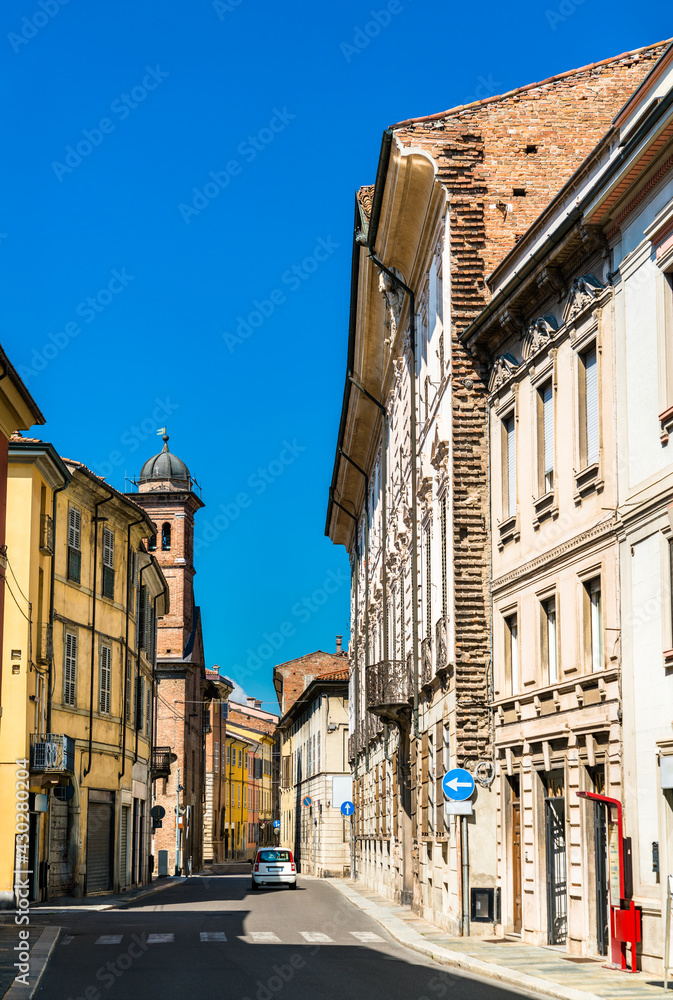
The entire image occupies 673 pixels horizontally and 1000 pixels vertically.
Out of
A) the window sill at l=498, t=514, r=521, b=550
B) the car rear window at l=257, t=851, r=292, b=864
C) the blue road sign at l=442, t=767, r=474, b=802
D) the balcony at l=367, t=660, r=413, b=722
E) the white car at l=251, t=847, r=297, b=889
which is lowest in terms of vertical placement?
the white car at l=251, t=847, r=297, b=889

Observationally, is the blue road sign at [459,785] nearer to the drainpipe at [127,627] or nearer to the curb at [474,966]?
the curb at [474,966]

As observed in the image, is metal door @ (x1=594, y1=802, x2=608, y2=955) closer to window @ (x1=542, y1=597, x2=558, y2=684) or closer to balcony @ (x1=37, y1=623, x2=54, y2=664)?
window @ (x1=542, y1=597, x2=558, y2=684)

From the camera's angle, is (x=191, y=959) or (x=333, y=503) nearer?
(x=191, y=959)

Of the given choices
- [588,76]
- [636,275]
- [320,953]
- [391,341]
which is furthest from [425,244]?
[320,953]

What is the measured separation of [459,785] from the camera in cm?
2164

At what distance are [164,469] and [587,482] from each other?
68.5 m

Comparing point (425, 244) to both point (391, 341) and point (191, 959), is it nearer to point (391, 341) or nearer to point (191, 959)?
point (391, 341)

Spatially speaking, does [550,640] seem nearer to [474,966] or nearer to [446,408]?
[474,966]

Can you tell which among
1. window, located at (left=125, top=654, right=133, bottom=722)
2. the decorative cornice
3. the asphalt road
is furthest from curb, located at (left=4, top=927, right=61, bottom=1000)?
window, located at (left=125, top=654, right=133, bottom=722)

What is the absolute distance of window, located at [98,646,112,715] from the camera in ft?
130

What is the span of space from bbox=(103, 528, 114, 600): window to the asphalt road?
11.4m

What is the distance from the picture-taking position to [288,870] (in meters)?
45.7

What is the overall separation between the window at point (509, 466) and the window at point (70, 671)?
16571 millimetres

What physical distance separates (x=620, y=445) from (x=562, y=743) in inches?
187
